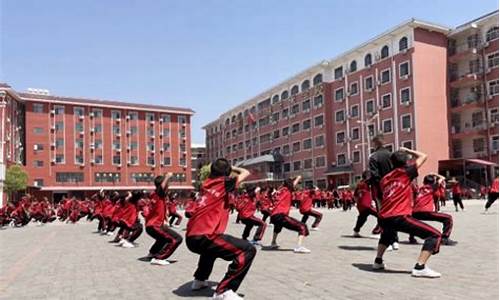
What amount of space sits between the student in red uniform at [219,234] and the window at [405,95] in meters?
50.6

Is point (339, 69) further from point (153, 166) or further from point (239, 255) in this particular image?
point (239, 255)

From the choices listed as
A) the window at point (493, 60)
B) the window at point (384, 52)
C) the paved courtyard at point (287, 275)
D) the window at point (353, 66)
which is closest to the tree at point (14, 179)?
the window at point (353, 66)

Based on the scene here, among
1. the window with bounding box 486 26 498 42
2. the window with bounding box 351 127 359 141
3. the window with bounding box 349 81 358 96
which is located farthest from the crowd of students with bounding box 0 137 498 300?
the window with bounding box 349 81 358 96

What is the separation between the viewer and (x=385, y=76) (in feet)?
190

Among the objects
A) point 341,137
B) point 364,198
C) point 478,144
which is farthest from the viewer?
point 341,137

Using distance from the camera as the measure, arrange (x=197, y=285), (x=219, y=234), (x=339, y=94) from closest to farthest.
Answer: (x=219, y=234) < (x=197, y=285) < (x=339, y=94)

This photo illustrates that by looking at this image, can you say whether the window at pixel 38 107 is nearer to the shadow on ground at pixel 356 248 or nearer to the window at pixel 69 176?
the window at pixel 69 176

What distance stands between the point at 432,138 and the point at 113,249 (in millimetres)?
46085

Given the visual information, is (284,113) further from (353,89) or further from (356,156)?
(356,156)

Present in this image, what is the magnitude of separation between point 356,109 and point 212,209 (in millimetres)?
57759

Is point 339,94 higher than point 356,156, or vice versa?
point 339,94

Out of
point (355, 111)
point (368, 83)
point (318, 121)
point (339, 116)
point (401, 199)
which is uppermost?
point (368, 83)

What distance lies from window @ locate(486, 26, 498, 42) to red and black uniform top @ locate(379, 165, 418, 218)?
157 ft

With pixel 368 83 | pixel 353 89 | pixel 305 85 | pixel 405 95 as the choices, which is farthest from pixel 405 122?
pixel 305 85
